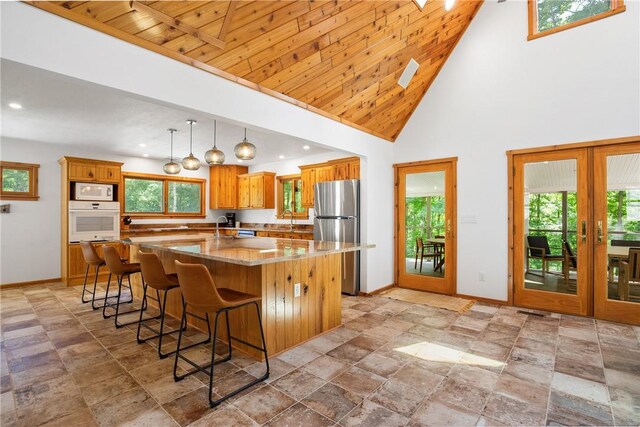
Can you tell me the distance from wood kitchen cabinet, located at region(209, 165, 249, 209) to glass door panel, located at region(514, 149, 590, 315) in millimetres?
6037

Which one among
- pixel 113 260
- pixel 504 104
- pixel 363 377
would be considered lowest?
pixel 363 377

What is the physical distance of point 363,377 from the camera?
242 centimetres

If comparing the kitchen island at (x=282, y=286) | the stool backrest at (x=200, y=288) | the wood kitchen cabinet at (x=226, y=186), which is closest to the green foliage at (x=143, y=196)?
the wood kitchen cabinet at (x=226, y=186)

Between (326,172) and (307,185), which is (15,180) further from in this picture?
(326,172)

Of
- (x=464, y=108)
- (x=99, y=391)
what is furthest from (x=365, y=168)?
(x=99, y=391)

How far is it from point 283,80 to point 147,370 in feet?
9.77

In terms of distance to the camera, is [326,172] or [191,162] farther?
[326,172]

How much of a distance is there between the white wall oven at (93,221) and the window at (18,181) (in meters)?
0.78

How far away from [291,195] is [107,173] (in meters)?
3.66

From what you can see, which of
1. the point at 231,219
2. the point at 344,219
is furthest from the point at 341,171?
the point at 231,219

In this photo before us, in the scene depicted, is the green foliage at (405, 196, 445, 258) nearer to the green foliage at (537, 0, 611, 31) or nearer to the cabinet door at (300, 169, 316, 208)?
the cabinet door at (300, 169, 316, 208)

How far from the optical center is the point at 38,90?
3.32 metres

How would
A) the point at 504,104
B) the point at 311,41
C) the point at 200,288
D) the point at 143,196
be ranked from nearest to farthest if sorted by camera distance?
the point at 200,288, the point at 311,41, the point at 504,104, the point at 143,196

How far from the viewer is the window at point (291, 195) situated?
704 cm
